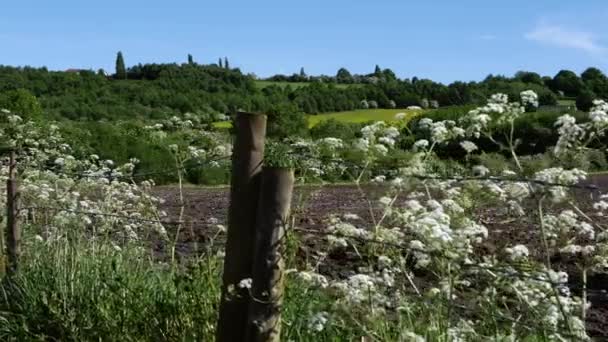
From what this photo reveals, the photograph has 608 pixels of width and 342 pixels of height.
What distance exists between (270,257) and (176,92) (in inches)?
1690

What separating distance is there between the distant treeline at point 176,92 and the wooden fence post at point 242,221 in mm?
25063

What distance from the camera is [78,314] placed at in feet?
19.5

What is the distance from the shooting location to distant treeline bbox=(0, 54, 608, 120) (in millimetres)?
35656

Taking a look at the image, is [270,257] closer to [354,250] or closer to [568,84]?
[354,250]

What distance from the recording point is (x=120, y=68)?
63.3 metres

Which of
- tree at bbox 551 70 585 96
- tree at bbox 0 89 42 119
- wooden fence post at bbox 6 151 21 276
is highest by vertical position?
tree at bbox 551 70 585 96

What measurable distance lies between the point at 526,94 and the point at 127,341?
2.79 meters

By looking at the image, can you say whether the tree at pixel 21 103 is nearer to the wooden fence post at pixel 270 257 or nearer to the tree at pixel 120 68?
the tree at pixel 120 68

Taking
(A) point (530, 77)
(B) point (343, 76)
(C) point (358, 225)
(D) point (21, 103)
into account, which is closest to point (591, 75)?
(A) point (530, 77)

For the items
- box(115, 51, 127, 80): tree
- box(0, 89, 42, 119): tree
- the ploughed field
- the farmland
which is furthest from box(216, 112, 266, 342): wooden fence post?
box(115, 51, 127, 80): tree

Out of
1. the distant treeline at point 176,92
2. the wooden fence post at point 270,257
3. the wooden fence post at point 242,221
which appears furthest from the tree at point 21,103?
the wooden fence post at point 270,257

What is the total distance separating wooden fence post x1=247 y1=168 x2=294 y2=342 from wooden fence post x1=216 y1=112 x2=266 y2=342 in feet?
0.39

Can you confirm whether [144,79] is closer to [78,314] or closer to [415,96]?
[415,96]

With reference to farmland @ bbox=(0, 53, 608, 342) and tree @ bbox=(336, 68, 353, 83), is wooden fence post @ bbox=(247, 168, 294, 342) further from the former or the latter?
tree @ bbox=(336, 68, 353, 83)
